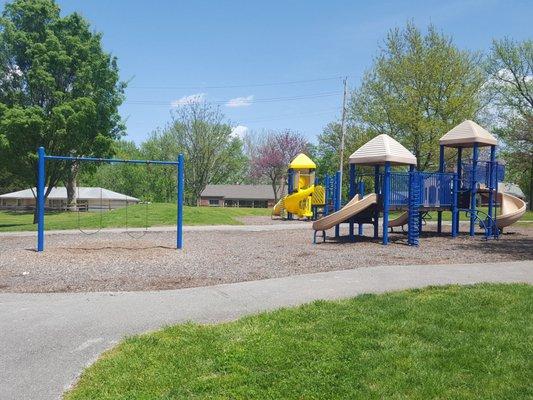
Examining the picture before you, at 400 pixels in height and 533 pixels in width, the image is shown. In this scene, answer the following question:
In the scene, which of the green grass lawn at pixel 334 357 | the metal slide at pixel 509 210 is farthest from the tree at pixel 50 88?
the green grass lawn at pixel 334 357

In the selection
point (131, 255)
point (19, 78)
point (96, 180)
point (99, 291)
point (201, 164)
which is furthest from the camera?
point (96, 180)

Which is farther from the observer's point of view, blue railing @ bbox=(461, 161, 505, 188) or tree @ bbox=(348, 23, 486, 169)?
tree @ bbox=(348, 23, 486, 169)

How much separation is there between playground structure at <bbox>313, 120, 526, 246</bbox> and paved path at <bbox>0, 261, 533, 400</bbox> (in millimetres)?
5853

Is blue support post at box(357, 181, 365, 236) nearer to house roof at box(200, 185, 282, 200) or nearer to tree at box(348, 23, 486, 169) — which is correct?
tree at box(348, 23, 486, 169)

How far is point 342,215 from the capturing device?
52.2ft

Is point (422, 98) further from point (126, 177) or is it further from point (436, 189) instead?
point (126, 177)

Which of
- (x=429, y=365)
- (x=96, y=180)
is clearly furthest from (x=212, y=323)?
(x=96, y=180)

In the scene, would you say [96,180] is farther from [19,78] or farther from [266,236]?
[266,236]

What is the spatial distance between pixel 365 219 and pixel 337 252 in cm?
447

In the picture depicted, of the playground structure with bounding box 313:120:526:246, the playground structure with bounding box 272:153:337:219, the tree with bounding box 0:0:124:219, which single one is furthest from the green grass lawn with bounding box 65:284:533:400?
the tree with bounding box 0:0:124:219

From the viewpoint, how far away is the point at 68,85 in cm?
3334

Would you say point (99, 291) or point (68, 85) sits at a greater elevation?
point (68, 85)

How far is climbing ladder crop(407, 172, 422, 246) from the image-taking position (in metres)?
15.7

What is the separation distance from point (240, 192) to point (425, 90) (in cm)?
4902
